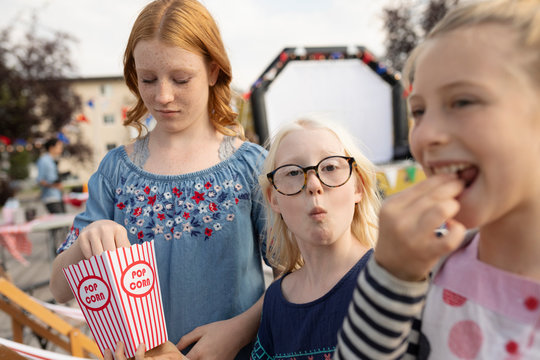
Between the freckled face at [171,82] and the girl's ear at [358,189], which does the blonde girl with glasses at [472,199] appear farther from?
the freckled face at [171,82]

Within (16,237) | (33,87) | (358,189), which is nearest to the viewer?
(358,189)

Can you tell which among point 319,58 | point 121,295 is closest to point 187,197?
point 121,295

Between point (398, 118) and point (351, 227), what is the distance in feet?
16.7

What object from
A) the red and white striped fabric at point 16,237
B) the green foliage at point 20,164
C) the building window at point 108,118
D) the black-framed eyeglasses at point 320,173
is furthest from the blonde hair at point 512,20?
the building window at point 108,118

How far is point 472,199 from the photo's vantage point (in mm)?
604

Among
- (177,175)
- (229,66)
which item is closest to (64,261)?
(177,175)

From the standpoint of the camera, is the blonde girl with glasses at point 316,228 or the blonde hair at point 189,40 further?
the blonde hair at point 189,40

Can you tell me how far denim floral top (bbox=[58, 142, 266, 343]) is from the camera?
1361 mm

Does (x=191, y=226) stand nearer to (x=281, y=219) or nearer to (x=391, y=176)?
(x=281, y=219)

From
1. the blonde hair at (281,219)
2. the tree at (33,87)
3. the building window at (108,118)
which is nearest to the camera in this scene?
the blonde hair at (281,219)

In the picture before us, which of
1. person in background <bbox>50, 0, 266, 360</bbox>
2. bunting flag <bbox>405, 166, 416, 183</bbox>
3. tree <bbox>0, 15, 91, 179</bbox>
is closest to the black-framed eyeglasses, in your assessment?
person in background <bbox>50, 0, 266, 360</bbox>

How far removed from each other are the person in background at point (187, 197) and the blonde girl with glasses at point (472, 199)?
0.74 m

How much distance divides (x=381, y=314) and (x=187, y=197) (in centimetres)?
88

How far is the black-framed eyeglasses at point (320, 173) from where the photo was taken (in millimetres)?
1174
